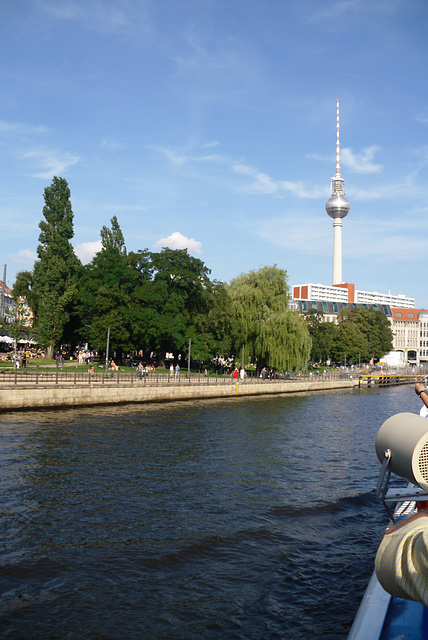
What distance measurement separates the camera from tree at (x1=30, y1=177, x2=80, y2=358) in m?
60.3

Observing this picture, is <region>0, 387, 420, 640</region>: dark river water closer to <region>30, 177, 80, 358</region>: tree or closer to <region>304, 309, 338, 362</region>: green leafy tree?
<region>30, 177, 80, 358</region>: tree

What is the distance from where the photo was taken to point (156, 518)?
13.2 metres

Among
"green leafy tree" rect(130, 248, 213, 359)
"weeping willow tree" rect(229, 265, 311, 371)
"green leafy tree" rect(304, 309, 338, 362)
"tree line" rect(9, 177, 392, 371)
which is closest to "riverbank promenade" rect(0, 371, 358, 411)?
"weeping willow tree" rect(229, 265, 311, 371)

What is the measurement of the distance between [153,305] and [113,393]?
2530cm

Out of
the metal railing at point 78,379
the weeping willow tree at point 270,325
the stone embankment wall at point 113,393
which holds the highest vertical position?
the weeping willow tree at point 270,325

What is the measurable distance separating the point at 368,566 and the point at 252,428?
61.8 feet

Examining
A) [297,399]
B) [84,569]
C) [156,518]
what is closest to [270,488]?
[156,518]

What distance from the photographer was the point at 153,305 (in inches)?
2463

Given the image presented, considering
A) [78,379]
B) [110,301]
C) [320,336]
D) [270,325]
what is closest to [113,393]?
[78,379]

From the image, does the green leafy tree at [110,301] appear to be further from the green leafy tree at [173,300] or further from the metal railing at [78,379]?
the metal railing at [78,379]

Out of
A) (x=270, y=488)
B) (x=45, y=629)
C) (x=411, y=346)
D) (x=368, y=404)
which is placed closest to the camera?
(x=45, y=629)

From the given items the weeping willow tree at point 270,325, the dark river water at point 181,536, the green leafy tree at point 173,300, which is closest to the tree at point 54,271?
the green leafy tree at point 173,300

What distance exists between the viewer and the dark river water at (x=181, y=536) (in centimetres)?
861

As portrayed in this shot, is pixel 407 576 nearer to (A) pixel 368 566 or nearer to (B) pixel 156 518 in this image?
(A) pixel 368 566
